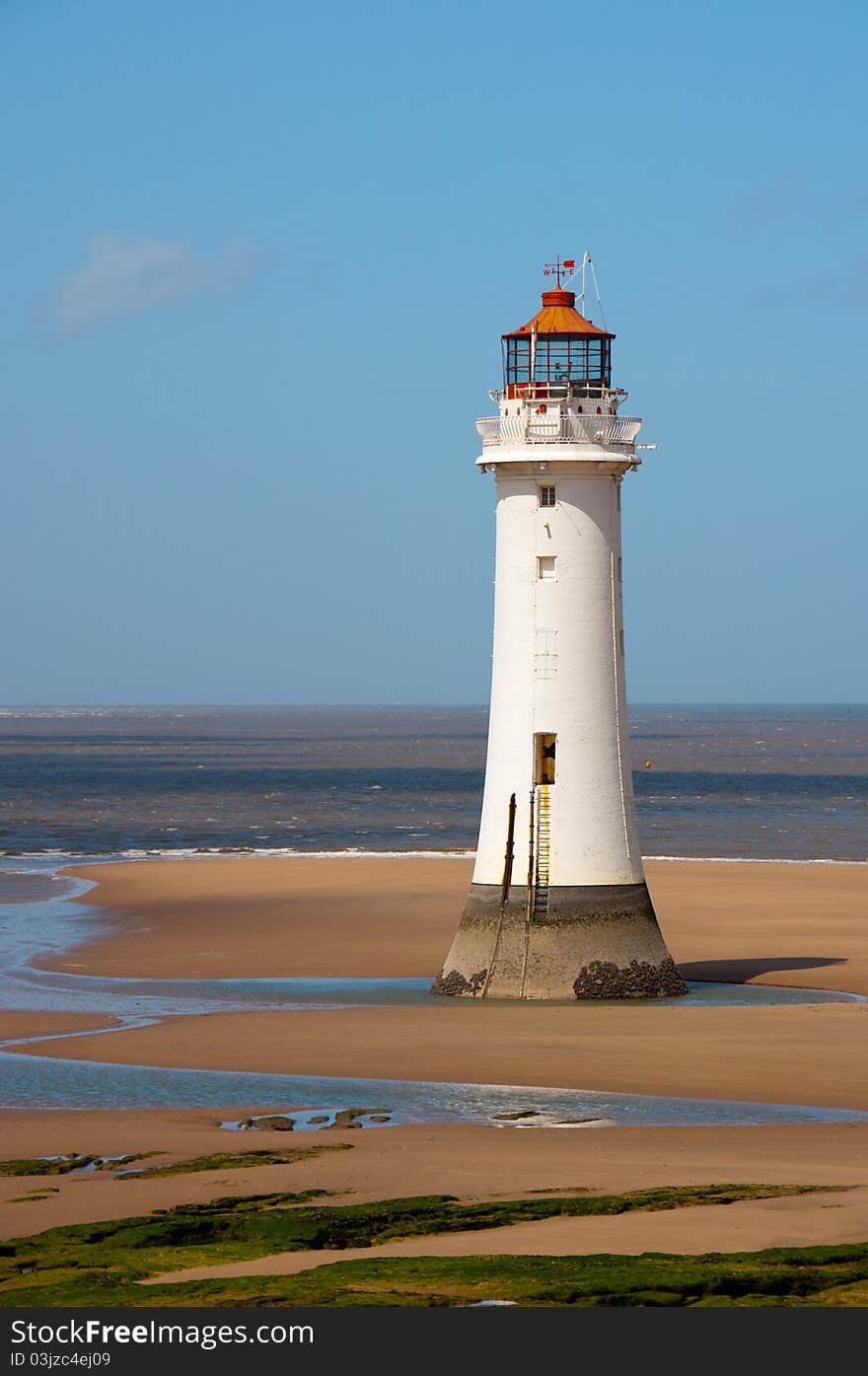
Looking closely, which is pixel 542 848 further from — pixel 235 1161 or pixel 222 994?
Answer: pixel 235 1161

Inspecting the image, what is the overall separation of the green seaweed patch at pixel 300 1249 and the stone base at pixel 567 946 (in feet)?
33.5

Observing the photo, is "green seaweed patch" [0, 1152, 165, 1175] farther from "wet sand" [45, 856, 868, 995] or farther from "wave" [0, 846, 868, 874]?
"wave" [0, 846, 868, 874]

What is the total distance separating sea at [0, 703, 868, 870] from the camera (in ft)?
196

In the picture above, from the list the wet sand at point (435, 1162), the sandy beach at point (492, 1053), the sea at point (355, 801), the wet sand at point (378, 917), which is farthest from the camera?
the sea at point (355, 801)

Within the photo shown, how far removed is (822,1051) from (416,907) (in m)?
18.4

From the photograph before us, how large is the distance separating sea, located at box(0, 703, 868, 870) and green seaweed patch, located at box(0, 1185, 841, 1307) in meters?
39.4

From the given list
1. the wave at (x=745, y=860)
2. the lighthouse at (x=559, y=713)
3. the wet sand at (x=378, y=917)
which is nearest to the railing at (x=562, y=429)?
the lighthouse at (x=559, y=713)

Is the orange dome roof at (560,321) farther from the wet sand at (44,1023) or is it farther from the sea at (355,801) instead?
the sea at (355,801)

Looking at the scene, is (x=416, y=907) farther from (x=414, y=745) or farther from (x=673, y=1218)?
(x=414, y=745)

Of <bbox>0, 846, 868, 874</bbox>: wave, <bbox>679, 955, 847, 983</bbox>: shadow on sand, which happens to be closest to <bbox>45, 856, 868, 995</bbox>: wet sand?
<bbox>679, 955, 847, 983</bbox>: shadow on sand

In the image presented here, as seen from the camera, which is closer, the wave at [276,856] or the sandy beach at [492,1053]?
the sandy beach at [492,1053]

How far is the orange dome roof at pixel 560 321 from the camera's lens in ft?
87.1

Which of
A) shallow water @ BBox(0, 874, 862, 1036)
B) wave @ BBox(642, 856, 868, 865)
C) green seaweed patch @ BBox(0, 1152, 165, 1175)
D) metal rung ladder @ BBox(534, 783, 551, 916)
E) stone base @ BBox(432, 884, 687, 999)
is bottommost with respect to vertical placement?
shallow water @ BBox(0, 874, 862, 1036)

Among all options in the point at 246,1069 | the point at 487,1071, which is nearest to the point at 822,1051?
the point at 487,1071
